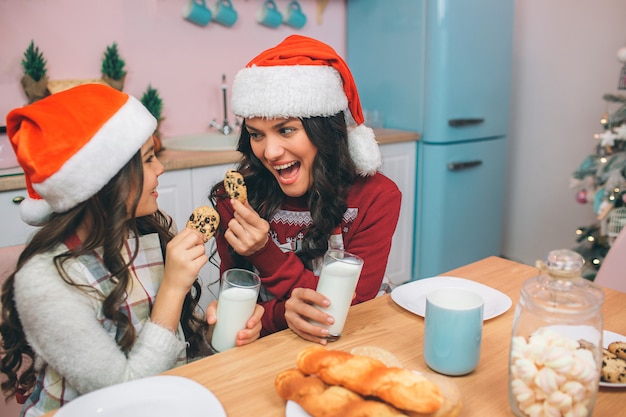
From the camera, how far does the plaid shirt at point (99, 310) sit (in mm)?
1009

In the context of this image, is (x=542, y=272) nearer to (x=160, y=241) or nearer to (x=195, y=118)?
(x=160, y=241)

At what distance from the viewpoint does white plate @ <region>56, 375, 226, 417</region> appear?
78 centimetres

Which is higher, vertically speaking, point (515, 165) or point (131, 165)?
point (131, 165)

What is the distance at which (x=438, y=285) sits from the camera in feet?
4.13

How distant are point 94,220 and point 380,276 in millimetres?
701

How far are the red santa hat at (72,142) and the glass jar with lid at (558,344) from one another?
2.34 ft

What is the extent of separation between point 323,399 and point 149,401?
26 centimetres

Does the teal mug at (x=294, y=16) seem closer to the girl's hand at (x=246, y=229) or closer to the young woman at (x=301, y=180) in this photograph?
the young woman at (x=301, y=180)

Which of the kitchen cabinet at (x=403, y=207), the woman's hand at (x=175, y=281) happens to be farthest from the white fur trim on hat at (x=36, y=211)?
the kitchen cabinet at (x=403, y=207)

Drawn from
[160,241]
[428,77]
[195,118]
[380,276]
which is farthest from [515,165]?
[160,241]

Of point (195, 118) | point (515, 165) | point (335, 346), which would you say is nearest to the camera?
point (335, 346)

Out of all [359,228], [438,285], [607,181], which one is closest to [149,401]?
[438,285]

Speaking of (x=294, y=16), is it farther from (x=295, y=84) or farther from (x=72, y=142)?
(x=72, y=142)

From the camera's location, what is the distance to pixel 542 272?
761 mm
